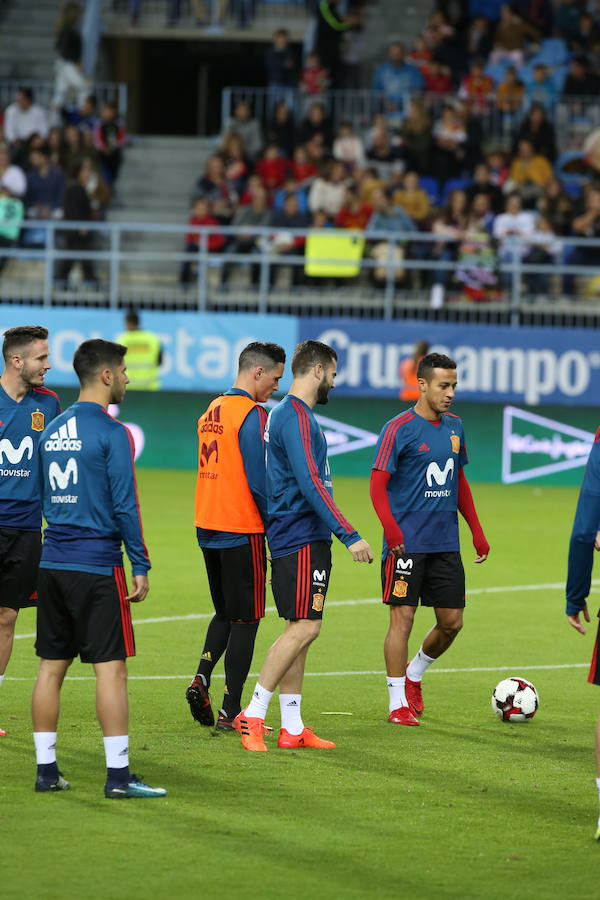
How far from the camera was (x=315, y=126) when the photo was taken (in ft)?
89.2

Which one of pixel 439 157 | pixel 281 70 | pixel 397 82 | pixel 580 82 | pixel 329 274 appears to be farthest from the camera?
pixel 281 70

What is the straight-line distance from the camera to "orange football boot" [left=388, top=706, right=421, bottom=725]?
30.0ft

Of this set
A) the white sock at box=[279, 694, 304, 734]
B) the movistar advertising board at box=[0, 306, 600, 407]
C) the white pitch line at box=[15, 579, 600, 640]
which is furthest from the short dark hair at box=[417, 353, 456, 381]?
the movistar advertising board at box=[0, 306, 600, 407]

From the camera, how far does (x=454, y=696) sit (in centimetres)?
998

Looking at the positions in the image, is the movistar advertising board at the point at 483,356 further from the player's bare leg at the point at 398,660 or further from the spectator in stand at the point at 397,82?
the player's bare leg at the point at 398,660

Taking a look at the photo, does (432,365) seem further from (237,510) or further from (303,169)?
(303,169)

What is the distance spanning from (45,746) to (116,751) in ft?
1.25

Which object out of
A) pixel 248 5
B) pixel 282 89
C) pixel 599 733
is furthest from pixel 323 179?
pixel 599 733


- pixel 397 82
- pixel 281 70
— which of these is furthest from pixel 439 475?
pixel 281 70

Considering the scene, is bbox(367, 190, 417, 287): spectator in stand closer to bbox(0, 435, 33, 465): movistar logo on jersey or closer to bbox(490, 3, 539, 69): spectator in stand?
bbox(490, 3, 539, 69): spectator in stand

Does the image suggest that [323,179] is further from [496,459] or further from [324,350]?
[324,350]

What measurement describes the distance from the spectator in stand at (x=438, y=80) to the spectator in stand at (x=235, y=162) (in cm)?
370

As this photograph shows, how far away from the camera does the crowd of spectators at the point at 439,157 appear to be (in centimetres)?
2447

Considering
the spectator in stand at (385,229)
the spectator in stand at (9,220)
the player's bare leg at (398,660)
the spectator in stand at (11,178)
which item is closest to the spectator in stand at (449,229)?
the spectator in stand at (385,229)
